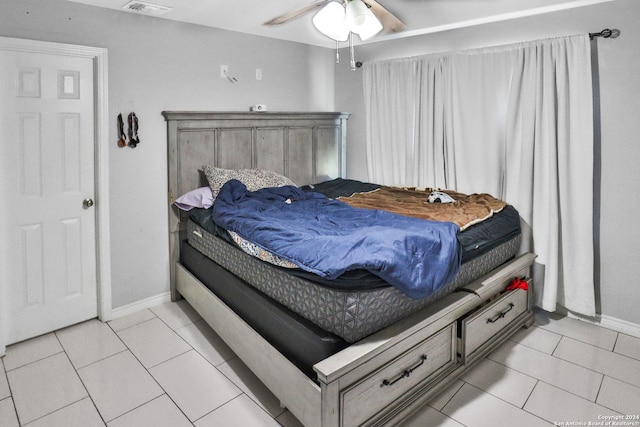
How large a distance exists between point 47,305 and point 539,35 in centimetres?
403

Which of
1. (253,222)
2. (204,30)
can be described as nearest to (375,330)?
(253,222)

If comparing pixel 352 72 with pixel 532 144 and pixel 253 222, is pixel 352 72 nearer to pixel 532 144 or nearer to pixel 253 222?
pixel 532 144

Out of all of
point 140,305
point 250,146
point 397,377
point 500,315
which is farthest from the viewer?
point 250,146

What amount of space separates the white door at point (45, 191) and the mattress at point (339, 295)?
3.90 feet

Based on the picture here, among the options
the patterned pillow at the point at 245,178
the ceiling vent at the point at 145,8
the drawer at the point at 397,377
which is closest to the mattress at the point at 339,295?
the drawer at the point at 397,377

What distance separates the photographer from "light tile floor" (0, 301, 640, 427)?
2094mm

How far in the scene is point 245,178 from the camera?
3.44 m

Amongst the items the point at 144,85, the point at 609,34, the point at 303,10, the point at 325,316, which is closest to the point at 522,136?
the point at 609,34

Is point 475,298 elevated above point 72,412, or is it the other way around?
point 475,298

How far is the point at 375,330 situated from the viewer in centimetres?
195

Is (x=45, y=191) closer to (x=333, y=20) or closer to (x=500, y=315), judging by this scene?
(x=333, y=20)

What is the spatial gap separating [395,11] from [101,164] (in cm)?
243

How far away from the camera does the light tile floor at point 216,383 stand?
2.09m

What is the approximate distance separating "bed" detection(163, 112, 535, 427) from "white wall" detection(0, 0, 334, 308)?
139mm
